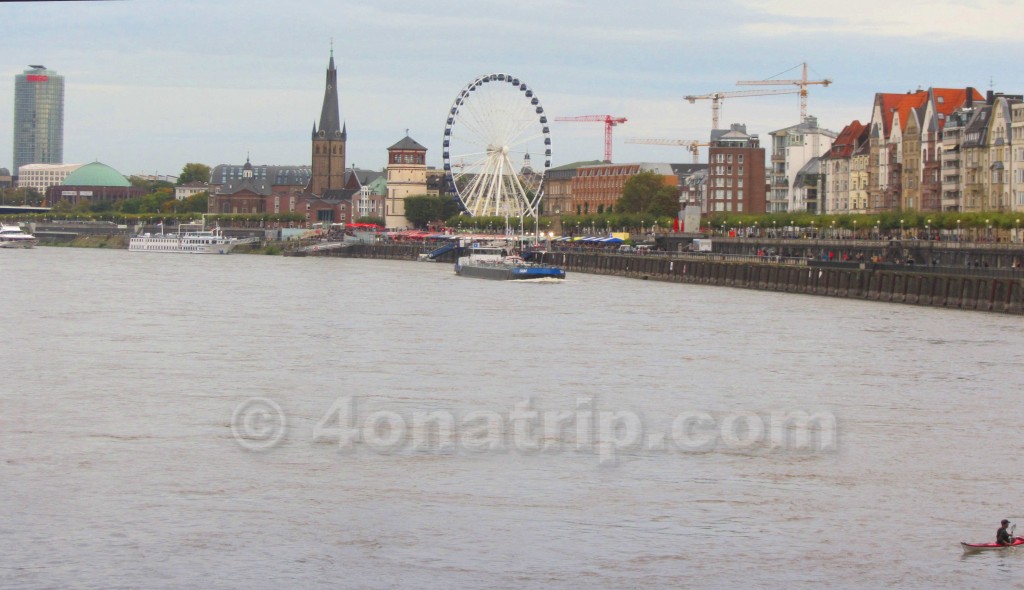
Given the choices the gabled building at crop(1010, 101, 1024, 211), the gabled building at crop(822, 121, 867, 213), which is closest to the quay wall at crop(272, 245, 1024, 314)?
the gabled building at crop(1010, 101, 1024, 211)

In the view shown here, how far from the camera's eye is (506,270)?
328 ft

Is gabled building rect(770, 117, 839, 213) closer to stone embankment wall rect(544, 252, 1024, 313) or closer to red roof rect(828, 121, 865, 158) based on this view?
red roof rect(828, 121, 865, 158)

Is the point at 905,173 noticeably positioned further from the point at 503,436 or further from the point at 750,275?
the point at 503,436

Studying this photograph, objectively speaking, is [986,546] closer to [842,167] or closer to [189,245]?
[842,167]

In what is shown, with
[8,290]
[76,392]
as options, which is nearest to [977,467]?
[76,392]

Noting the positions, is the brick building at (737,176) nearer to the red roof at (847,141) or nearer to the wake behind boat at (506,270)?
the red roof at (847,141)

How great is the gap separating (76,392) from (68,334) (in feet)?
49.5

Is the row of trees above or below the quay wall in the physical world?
above

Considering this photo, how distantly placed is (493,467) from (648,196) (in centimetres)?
14826

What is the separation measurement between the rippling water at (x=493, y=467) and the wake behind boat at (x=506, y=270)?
4424 cm

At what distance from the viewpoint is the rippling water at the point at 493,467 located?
2120 centimetres

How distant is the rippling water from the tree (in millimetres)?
120586

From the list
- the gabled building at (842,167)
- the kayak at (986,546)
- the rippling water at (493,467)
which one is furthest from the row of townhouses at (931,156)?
the kayak at (986,546)

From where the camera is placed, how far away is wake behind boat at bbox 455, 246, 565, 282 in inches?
3792
